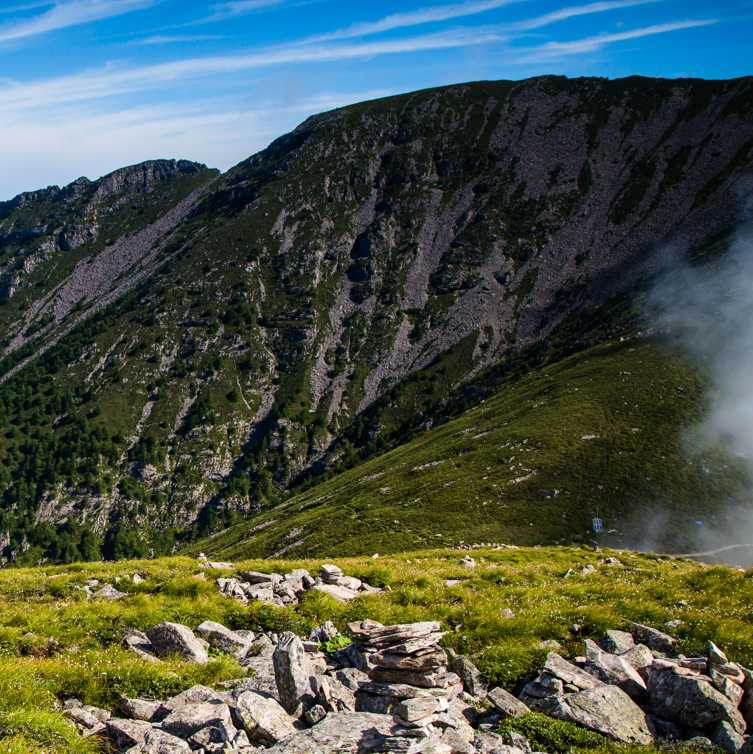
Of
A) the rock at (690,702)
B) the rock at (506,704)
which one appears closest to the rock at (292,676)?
the rock at (506,704)

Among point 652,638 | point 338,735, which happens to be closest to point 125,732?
point 338,735

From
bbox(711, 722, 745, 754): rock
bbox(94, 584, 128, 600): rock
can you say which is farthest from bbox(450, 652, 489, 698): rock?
bbox(94, 584, 128, 600): rock

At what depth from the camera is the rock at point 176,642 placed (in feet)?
43.2

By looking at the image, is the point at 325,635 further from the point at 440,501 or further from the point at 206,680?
the point at 440,501

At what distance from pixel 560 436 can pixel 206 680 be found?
130 meters

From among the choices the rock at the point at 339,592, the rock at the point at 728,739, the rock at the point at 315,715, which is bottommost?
the rock at the point at 339,592

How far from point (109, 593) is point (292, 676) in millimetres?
11475

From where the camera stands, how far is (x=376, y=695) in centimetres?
1073

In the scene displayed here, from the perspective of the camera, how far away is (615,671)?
11.2 meters

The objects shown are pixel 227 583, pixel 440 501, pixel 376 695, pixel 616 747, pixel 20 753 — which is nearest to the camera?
pixel 20 753

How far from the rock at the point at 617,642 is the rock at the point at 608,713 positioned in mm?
2238

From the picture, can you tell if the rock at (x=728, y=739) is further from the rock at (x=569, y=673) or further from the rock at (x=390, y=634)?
the rock at (x=390, y=634)

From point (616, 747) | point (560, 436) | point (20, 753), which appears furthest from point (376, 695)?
point (560, 436)

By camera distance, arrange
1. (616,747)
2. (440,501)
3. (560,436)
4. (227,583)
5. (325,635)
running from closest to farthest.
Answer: (616,747) → (325,635) → (227,583) → (440,501) → (560,436)
